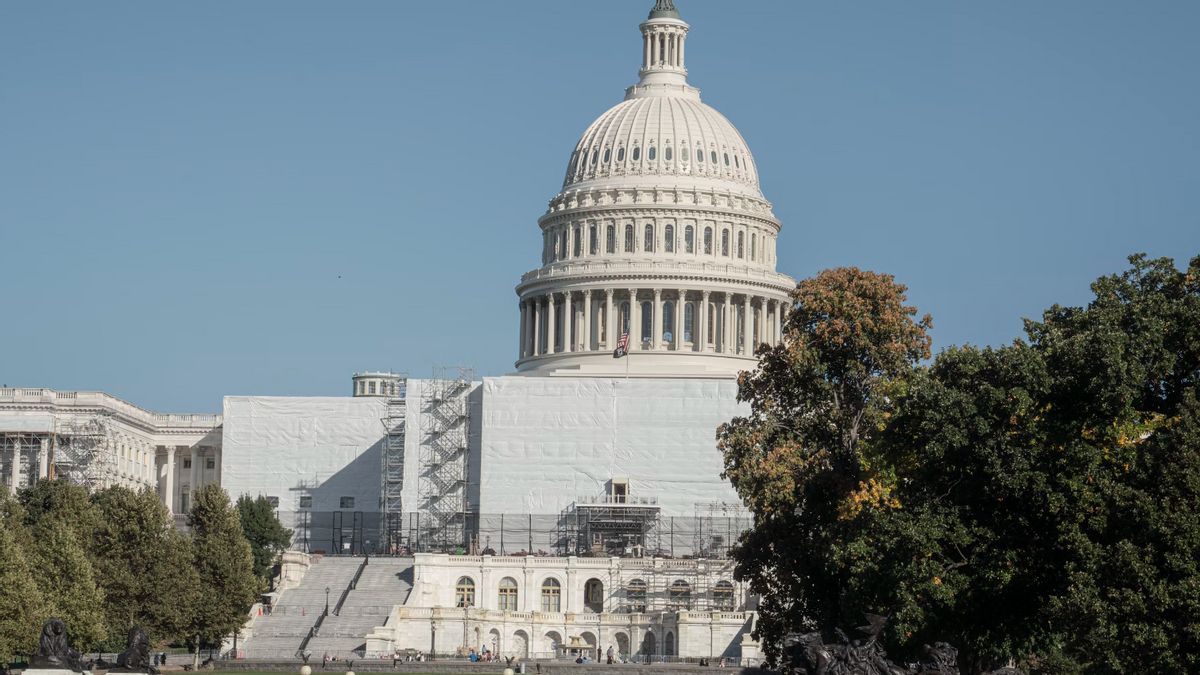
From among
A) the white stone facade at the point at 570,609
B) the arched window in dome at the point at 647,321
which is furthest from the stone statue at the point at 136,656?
the arched window in dome at the point at 647,321

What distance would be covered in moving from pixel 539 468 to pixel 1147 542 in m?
96.9

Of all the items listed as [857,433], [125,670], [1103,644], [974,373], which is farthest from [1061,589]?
[125,670]

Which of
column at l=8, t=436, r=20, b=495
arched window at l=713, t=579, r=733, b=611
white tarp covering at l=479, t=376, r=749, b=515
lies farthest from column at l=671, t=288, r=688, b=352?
column at l=8, t=436, r=20, b=495

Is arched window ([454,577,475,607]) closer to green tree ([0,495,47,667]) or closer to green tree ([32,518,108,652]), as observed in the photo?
green tree ([32,518,108,652])

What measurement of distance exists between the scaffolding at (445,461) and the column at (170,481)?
2995 cm

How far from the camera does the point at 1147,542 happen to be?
2023 inches

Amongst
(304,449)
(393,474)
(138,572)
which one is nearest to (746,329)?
(393,474)

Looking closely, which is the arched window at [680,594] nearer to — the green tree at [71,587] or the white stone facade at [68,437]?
the white stone facade at [68,437]

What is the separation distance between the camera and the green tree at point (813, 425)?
67312 mm

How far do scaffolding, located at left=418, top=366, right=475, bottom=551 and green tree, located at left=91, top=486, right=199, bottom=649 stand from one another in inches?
2065

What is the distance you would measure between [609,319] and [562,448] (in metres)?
17.1

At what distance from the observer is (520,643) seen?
122 m

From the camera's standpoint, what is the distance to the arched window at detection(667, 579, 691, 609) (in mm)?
124606

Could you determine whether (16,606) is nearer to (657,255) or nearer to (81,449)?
(81,449)
